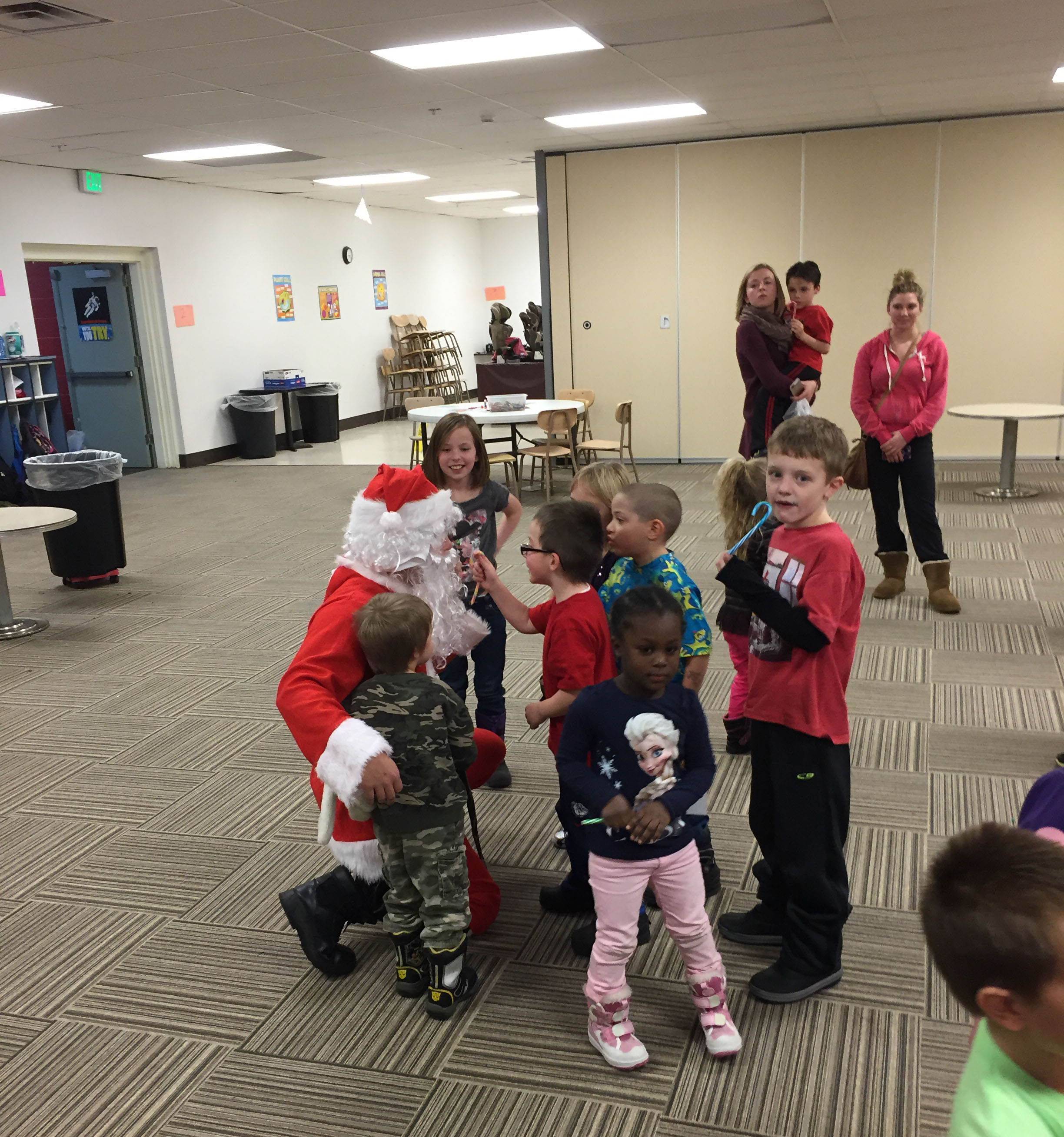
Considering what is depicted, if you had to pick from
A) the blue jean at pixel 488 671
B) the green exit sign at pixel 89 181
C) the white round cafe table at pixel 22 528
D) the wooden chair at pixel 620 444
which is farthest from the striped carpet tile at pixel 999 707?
the green exit sign at pixel 89 181

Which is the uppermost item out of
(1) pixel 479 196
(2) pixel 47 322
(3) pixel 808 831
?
(1) pixel 479 196

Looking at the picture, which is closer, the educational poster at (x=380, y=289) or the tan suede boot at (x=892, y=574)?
the tan suede boot at (x=892, y=574)

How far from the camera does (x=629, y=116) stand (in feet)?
26.4

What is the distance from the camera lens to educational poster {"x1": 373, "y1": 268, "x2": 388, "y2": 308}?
15.2 metres

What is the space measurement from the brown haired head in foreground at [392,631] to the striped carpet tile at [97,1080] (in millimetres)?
962

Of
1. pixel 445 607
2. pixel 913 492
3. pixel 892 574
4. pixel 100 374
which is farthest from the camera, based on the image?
pixel 100 374

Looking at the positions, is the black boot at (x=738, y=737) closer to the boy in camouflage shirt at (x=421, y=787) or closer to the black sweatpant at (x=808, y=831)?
the black sweatpant at (x=808, y=831)

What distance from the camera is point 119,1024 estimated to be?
2.35 metres

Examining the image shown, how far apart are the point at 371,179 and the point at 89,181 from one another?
3175 mm

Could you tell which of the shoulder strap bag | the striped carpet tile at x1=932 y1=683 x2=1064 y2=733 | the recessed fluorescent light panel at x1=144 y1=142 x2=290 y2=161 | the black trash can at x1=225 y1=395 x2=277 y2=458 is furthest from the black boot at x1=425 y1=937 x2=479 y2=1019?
the black trash can at x1=225 y1=395 x2=277 y2=458

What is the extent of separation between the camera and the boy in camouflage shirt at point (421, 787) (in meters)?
2.14

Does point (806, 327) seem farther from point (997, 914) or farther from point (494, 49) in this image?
point (997, 914)

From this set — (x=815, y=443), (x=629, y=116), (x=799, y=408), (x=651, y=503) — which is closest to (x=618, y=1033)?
(x=651, y=503)

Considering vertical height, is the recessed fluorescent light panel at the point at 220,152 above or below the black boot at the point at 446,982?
above
